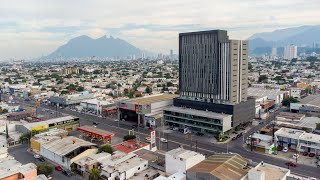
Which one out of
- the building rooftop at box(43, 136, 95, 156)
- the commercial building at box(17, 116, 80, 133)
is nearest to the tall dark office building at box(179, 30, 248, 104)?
the commercial building at box(17, 116, 80, 133)

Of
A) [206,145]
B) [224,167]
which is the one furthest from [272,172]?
[206,145]

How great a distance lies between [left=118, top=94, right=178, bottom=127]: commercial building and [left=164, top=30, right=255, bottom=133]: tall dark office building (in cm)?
328

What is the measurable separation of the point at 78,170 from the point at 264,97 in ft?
187

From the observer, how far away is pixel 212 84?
57.3 meters

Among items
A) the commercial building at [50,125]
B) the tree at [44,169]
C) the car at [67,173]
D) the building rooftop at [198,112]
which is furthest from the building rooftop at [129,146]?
the commercial building at [50,125]

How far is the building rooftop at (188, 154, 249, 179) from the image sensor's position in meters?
31.0

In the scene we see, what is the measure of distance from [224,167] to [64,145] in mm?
24365

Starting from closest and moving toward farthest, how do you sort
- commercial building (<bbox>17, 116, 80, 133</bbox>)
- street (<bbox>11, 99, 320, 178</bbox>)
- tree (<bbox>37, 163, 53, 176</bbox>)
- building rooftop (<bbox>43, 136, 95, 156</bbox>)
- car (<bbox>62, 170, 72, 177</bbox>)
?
tree (<bbox>37, 163, 53, 176</bbox>)
car (<bbox>62, 170, 72, 177</bbox>)
street (<bbox>11, 99, 320, 178</bbox>)
building rooftop (<bbox>43, 136, 95, 156</bbox>)
commercial building (<bbox>17, 116, 80, 133</bbox>)

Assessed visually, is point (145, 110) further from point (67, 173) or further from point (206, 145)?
point (67, 173)

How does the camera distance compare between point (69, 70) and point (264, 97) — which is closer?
point (264, 97)

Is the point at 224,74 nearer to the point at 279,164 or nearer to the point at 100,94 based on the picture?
the point at 279,164

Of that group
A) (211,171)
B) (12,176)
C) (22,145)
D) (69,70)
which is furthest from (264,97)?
(69,70)

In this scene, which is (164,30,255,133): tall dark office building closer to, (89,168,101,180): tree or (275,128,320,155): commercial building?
(275,128,320,155): commercial building

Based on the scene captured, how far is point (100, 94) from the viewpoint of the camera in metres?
99.5
